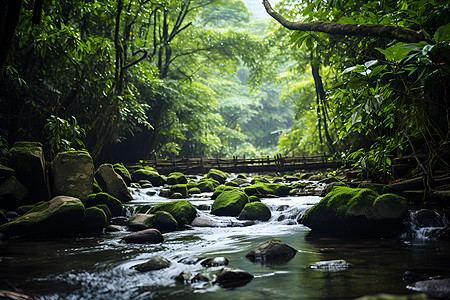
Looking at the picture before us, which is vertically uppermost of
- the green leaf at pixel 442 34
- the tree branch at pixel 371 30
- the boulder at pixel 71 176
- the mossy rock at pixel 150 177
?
the tree branch at pixel 371 30

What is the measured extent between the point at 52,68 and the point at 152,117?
762 centimetres

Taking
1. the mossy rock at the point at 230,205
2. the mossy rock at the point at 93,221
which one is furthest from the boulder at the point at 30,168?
the mossy rock at the point at 230,205

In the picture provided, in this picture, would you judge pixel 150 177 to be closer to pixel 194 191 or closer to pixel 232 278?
pixel 194 191

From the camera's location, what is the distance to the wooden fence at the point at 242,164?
48.9 feet

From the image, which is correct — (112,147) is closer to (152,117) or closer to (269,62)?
(152,117)

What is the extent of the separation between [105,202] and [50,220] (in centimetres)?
143

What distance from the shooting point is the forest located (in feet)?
10.0

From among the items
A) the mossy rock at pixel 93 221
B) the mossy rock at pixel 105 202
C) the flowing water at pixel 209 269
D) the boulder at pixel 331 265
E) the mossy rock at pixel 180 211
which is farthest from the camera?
the mossy rock at pixel 105 202

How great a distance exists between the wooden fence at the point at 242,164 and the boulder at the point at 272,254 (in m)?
11.1

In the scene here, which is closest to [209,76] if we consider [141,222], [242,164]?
[242,164]

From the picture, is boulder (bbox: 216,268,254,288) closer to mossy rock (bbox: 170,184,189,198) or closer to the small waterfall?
the small waterfall

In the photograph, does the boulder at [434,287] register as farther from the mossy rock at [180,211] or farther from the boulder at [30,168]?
the boulder at [30,168]

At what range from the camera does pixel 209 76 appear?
24.6 meters

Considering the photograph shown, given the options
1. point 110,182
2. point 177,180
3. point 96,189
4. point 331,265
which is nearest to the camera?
point 331,265
